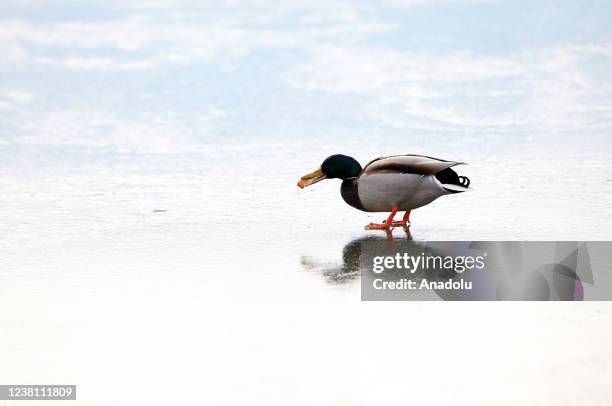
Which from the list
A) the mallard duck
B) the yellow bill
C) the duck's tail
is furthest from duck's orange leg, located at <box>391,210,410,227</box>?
the yellow bill

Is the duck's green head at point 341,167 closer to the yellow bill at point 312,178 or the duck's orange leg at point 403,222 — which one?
the yellow bill at point 312,178

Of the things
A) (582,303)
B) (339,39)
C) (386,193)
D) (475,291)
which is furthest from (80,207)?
(339,39)

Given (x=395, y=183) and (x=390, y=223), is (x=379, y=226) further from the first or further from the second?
(x=395, y=183)

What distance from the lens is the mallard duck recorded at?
22.8 feet

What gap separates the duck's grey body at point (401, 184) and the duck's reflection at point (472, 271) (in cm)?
40

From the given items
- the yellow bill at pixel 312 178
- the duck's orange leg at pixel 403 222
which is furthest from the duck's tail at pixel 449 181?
the yellow bill at pixel 312 178

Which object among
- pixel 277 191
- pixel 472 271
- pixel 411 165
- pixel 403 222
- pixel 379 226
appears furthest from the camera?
pixel 277 191

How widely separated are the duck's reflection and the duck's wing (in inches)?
20.0

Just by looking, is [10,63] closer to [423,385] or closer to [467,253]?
[467,253]

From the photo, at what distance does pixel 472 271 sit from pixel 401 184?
1303mm

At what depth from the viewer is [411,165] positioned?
695cm

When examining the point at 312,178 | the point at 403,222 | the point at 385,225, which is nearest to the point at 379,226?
the point at 385,225

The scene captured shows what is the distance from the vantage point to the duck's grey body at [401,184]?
6.95 metres

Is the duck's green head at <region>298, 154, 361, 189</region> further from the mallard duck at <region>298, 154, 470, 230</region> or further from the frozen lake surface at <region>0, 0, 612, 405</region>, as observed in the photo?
the frozen lake surface at <region>0, 0, 612, 405</region>
